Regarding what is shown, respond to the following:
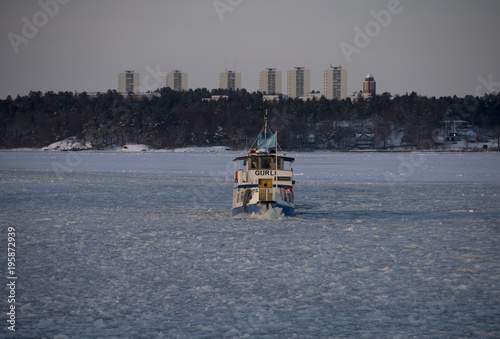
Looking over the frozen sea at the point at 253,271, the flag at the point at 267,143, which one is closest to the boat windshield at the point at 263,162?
the flag at the point at 267,143

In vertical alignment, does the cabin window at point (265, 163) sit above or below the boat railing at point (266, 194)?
above

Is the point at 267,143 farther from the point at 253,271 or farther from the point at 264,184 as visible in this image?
the point at 253,271

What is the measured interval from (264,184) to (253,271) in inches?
536

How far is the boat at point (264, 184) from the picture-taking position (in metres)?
26.7

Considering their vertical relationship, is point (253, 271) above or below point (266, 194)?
below

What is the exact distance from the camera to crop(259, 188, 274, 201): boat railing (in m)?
26.8

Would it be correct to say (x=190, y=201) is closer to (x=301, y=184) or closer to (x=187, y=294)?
(x=301, y=184)

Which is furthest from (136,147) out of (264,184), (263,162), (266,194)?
(266,194)

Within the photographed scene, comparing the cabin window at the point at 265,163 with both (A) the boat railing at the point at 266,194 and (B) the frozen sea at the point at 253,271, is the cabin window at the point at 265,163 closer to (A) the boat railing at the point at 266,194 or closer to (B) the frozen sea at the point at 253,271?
(B) the frozen sea at the point at 253,271

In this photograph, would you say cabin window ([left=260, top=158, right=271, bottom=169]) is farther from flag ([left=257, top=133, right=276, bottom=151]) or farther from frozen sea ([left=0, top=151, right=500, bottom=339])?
frozen sea ([left=0, top=151, right=500, bottom=339])

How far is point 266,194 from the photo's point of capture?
1057 inches

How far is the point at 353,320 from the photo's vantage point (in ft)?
37.4

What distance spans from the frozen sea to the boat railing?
858 millimetres

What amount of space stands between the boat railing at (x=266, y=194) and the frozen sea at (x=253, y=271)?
86 centimetres
